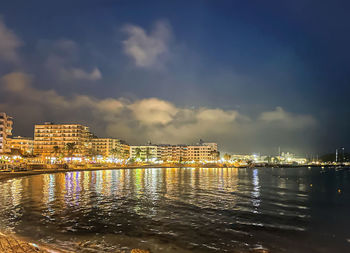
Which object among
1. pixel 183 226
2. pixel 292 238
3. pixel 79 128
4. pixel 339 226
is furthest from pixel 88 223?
pixel 79 128

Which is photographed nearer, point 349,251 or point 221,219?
point 349,251

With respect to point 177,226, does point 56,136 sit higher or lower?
higher

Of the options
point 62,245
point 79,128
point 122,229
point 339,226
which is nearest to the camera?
point 62,245

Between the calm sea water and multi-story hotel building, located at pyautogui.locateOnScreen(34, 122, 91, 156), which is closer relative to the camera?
the calm sea water

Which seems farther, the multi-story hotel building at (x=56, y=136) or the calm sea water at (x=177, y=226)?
the multi-story hotel building at (x=56, y=136)

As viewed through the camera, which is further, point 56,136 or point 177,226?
point 56,136

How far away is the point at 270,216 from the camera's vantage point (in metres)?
20.5

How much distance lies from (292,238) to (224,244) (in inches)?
170

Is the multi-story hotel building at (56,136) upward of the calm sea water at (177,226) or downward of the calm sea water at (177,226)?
upward

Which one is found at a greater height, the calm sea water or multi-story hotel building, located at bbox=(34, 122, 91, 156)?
multi-story hotel building, located at bbox=(34, 122, 91, 156)

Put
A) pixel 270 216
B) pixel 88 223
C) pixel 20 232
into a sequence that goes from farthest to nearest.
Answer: pixel 270 216, pixel 88 223, pixel 20 232

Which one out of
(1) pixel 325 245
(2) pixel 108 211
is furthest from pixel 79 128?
(1) pixel 325 245

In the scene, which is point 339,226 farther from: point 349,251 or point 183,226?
point 183,226

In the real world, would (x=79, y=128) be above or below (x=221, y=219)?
above
